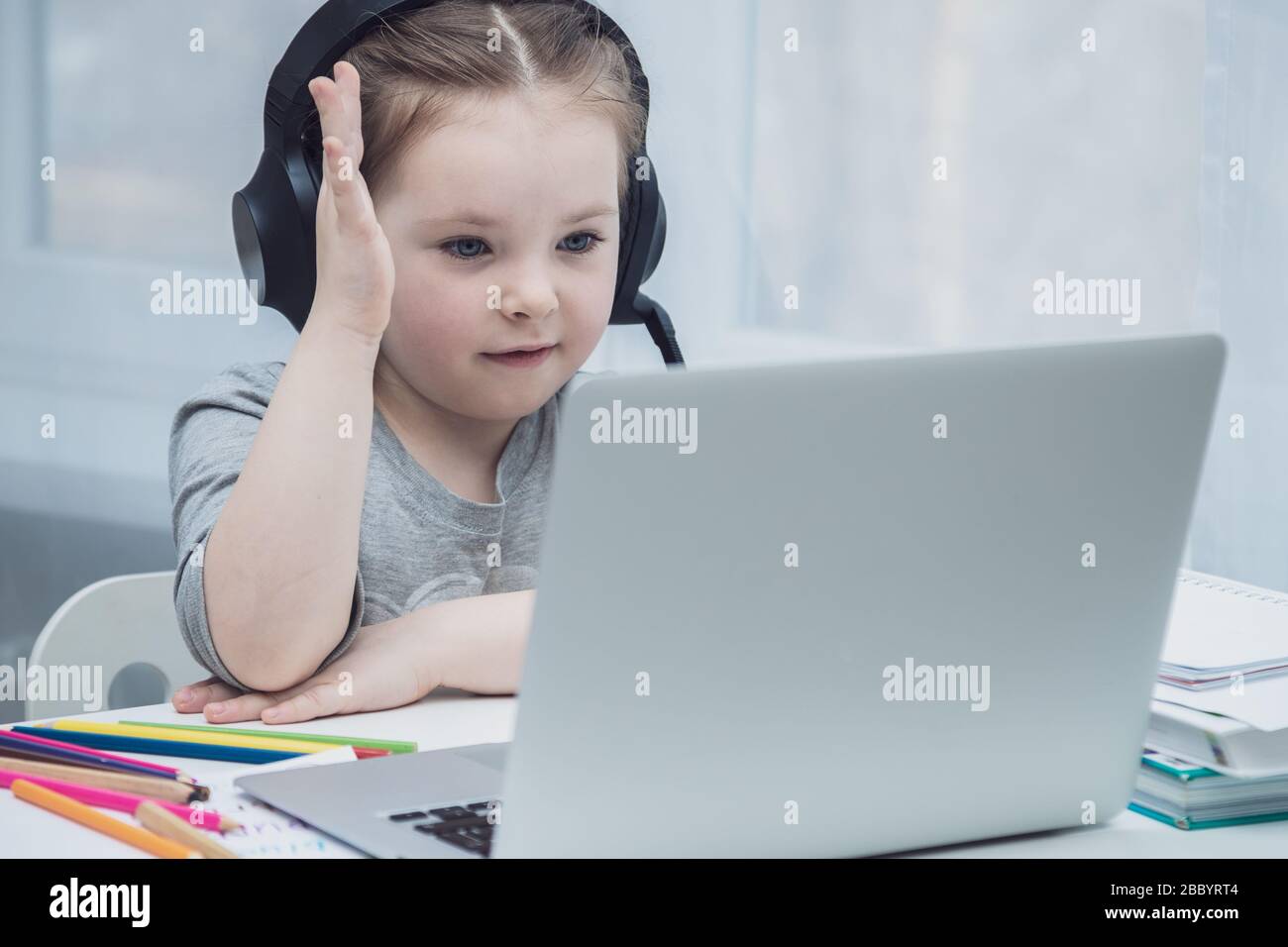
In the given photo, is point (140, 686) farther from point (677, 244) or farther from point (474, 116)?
point (474, 116)

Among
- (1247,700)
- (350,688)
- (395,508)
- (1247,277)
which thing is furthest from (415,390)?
(1247,277)

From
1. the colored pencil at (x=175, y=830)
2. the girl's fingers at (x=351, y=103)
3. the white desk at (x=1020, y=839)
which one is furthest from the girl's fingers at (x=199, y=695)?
the girl's fingers at (x=351, y=103)

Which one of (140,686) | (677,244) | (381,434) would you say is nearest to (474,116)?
(381,434)

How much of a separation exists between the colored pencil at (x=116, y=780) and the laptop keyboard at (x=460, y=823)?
0.34ft

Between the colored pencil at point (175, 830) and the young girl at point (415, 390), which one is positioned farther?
the young girl at point (415, 390)

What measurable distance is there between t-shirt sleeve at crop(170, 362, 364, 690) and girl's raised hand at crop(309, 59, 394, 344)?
0.13 meters

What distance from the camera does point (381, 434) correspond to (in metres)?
1.11

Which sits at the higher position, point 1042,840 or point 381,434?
point 381,434

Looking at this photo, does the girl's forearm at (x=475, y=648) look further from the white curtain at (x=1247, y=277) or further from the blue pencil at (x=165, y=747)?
the white curtain at (x=1247, y=277)

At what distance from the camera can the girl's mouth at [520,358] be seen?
102cm

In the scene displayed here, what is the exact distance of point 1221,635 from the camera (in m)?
0.83

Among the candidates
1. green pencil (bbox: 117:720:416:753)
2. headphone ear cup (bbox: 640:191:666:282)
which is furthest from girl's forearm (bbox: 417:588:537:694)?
headphone ear cup (bbox: 640:191:666:282)

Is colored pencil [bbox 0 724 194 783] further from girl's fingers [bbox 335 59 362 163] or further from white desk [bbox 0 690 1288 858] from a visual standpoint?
girl's fingers [bbox 335 59 362 163]

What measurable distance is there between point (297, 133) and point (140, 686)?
1.18 meters
